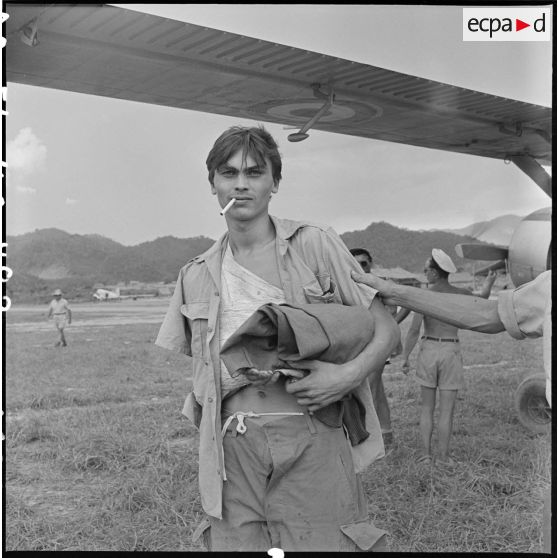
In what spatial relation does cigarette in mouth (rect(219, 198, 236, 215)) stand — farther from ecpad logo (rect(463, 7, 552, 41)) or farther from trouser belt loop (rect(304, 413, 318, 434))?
ecpad logo (rect(463, 7, 552, 41))

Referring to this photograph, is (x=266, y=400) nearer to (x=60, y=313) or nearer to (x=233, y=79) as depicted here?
(x=233, y=79)

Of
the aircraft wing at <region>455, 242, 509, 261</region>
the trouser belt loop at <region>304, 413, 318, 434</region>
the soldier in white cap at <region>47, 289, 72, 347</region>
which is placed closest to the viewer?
the trouser belt loop at <region>304, 413, 318, 434</region>

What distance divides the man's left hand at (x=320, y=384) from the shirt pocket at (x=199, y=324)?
0.29m

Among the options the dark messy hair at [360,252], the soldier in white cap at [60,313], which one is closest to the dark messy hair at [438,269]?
the dark messy hair at [360,252]

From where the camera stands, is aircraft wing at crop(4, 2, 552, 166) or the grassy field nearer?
aircraft wing at crop(4, 2, 552, 166)

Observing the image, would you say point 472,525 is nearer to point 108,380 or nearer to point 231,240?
point 231,240

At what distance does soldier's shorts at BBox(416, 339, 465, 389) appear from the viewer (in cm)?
412

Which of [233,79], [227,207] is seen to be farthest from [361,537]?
[233,79]

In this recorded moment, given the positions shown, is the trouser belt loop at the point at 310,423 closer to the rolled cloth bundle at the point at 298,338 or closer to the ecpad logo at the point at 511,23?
the rolled cloth bundle at the point at 298,338

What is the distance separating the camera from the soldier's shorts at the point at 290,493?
1.67 m

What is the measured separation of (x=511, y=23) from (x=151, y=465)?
3079 mm

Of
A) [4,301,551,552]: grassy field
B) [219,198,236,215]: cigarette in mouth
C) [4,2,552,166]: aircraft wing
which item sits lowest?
[4,301,551,552]: grassy field

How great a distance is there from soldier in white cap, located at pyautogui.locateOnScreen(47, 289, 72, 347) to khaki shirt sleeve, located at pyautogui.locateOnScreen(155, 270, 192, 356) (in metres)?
4.29

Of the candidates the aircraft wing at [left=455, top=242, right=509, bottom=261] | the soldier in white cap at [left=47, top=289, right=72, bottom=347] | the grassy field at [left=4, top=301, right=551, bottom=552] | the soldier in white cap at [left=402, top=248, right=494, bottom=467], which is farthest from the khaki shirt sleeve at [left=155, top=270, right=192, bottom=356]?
the soldier in white cap at [left=47, top=289, right=72, bottom=347]
